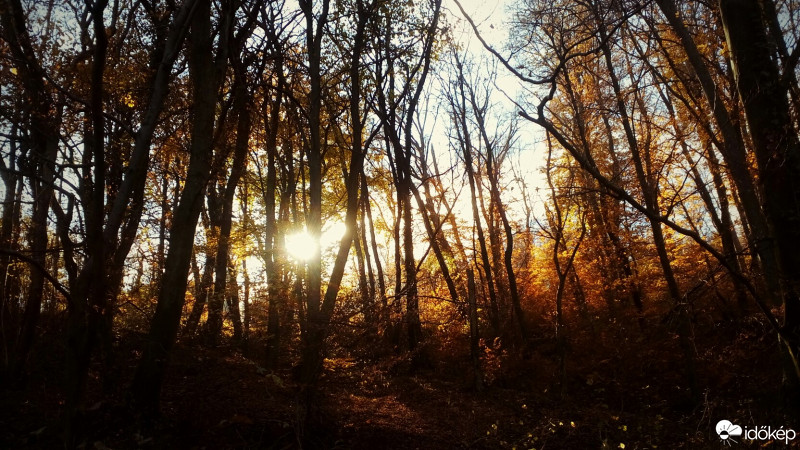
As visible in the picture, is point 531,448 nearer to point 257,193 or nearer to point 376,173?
point 376,173

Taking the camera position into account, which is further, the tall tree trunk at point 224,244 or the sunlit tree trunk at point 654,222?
the tall tree trunk at point 224,244

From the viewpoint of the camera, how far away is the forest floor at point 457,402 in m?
5.53

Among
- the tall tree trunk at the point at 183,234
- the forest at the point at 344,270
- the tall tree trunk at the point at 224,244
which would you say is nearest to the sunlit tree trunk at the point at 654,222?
the forest at the point at 344,270

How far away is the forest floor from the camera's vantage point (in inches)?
218

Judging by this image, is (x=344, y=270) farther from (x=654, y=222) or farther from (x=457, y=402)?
(x=654, y=222)

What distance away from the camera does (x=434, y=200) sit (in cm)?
1664

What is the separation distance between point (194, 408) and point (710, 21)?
12278 mm

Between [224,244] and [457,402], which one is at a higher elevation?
[224,244]

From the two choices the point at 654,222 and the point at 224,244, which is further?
the point at 654,222

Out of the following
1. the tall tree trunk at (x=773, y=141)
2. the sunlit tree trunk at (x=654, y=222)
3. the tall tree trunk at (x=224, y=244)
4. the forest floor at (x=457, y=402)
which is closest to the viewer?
the tall tree trunk at (x=773, y=141)

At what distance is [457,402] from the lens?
9.00 m

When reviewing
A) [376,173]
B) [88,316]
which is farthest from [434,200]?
[88,316]

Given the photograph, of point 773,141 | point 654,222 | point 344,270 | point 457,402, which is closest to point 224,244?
point 344,270

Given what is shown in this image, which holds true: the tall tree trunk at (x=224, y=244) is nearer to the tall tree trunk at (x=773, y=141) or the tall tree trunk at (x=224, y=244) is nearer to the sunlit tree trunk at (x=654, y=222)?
the sunlit tree trunk at (x=654, y=222)
